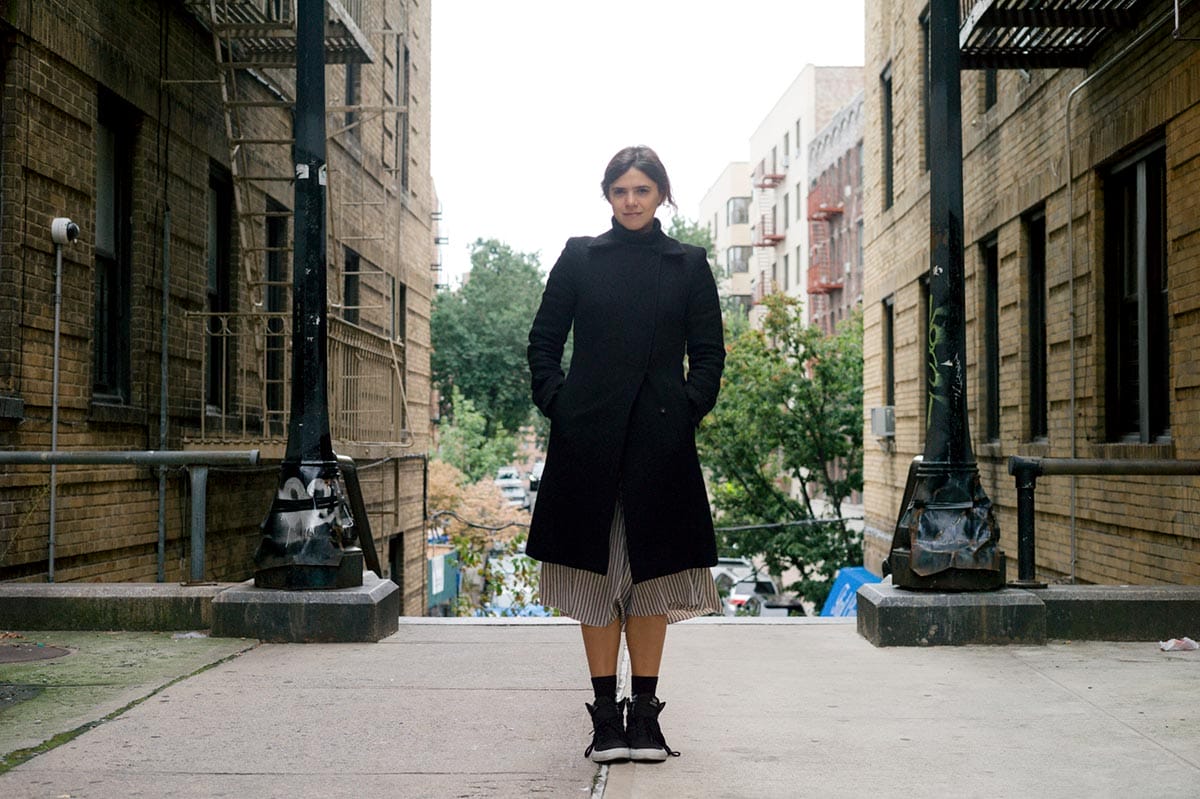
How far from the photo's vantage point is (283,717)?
5309 millimetres

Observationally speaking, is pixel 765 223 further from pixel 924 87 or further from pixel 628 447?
pixel 628 447

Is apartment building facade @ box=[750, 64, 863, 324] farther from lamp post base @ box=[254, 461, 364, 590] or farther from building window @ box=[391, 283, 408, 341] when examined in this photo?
lamp post base @ box=[254, 461, 364, 590]

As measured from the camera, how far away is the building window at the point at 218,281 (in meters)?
11.5

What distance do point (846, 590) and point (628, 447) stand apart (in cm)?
1237

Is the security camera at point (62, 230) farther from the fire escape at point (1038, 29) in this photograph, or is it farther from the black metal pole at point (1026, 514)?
the fire escape at point (1038, 29)

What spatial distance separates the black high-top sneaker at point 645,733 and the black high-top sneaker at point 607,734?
0.10 ft

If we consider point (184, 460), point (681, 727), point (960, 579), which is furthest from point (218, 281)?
point (681, 727)

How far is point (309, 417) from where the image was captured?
7.64 meters

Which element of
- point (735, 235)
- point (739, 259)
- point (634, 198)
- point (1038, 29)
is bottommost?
point (634, 198)

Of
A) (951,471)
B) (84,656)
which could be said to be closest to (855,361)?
(951,471)

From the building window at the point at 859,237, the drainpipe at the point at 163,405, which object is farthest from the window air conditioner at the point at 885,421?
the building window at the point at 859,237

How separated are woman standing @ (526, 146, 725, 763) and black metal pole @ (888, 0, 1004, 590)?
3.02 metres

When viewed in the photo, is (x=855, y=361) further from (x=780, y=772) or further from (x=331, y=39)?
(x=780, y=772)

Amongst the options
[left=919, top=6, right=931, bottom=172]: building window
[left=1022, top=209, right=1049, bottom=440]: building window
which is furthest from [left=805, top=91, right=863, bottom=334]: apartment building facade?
[left=1022, top=209, right=1049, bottom=440]: building window
